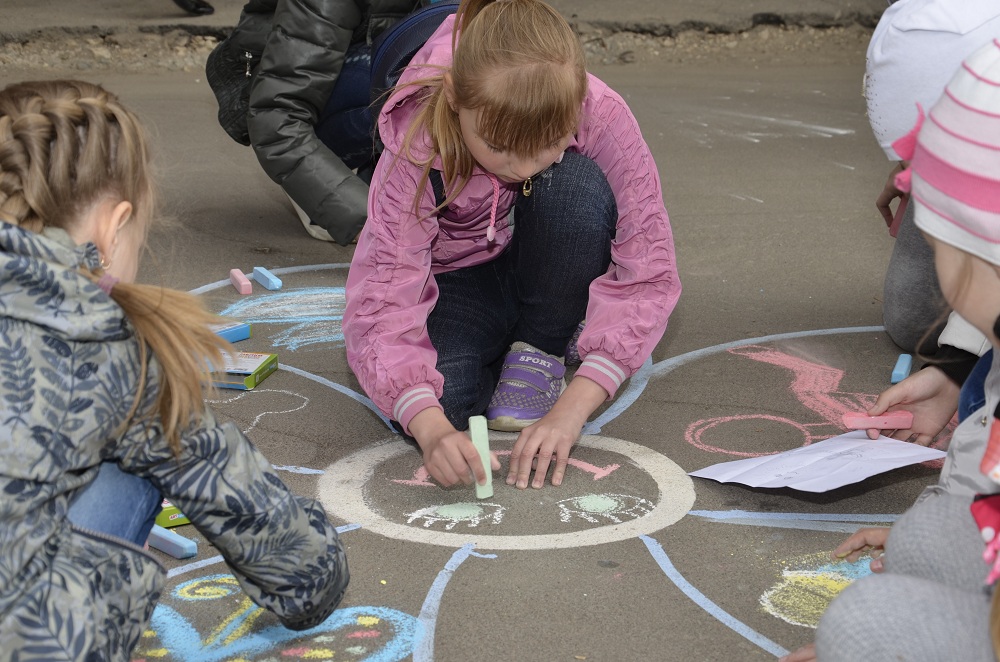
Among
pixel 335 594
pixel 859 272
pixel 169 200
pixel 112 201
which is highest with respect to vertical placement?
pixel 112 201

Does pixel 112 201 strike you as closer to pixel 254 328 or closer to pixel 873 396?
pixel 254 328

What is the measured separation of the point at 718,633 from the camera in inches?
55.7

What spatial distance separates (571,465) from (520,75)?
672 millimetres

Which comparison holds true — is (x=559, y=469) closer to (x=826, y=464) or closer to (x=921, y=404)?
(x=826, y=464)

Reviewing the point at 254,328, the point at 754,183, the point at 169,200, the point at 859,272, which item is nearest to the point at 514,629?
the point at 254,328

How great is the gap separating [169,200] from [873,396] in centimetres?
232

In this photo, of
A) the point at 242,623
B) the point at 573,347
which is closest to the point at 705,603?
the point at 242,623

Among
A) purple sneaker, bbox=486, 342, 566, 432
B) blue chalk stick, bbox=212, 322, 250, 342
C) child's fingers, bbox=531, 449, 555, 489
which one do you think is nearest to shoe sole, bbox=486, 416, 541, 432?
purple sneaker, bbox=486, 342, 566, 432

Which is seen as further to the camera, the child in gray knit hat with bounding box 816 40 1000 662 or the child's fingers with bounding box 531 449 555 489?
the child's fingers with bounding box 531 449 555 489

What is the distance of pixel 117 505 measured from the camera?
115cm

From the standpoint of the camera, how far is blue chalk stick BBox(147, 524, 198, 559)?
158 cm

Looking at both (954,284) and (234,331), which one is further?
(234,331)

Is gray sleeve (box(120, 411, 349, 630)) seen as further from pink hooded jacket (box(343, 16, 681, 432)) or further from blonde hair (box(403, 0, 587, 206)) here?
blonde hair (box(403, 0, 587, 206))

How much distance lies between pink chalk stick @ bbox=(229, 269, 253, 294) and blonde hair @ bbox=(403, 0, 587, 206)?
116 cm
